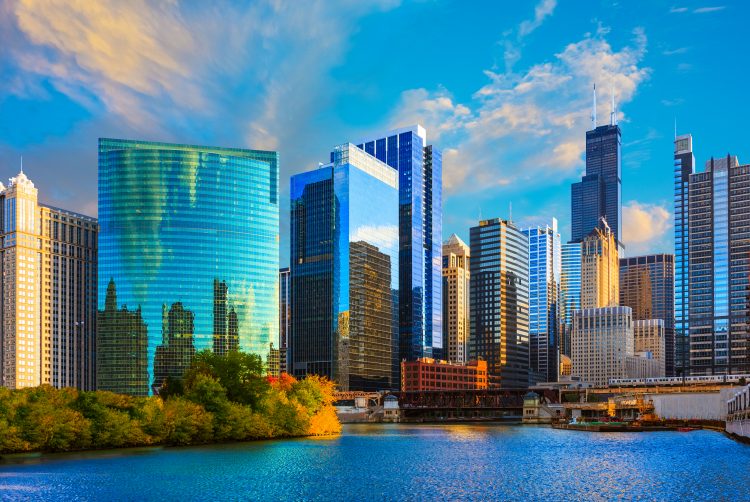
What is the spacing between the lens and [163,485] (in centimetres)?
9662

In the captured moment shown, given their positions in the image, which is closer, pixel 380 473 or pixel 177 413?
pixel 380 473

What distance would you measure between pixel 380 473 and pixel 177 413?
52178mm

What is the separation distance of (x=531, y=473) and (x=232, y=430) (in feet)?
220

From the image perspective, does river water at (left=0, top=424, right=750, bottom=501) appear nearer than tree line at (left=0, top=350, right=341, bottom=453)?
Yes

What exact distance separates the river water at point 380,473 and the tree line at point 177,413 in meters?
6.21

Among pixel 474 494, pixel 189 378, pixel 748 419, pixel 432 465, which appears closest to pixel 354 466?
pixel 432 465

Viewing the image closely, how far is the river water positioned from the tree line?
20.4 feet

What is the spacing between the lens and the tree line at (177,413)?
13038cm

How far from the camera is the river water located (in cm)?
9119

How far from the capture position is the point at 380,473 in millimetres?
112188

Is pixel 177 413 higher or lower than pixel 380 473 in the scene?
higher

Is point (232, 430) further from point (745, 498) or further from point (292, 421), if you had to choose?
point (745, 498)

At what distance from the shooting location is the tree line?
130 m

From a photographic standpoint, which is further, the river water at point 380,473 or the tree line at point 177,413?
the tree line at point 177,413
